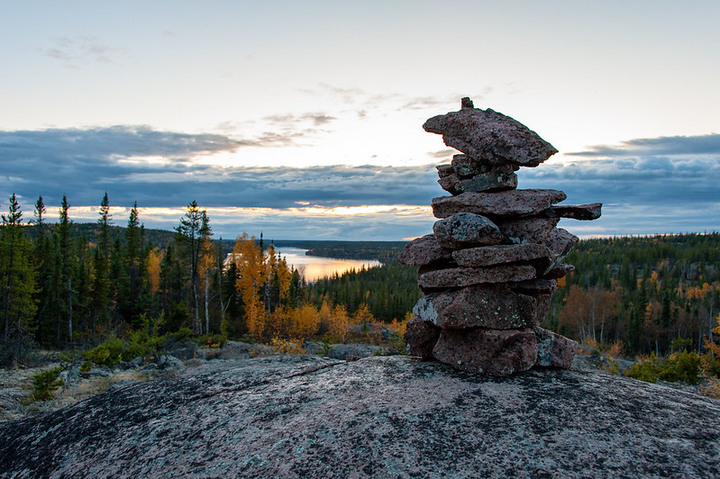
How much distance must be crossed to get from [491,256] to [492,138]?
A: 1.98m

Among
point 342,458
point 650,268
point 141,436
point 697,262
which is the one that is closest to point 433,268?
point 342,458

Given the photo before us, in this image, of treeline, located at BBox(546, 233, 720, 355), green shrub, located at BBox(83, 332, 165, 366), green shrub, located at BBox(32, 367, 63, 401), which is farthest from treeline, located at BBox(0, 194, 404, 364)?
treeline, located at BBox(546, 233, 720, 355)

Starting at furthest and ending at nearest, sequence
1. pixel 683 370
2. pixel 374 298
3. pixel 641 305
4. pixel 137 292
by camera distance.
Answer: pixel 374 298, pixel 641 305, pixel 137 292, pixel 683 370

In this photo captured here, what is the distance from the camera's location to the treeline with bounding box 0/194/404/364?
1236 inches

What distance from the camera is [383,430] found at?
449 cm

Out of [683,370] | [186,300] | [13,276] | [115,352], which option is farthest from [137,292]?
[683,370]

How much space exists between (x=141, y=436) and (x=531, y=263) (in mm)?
5564

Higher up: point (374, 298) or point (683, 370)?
point (683, 370)

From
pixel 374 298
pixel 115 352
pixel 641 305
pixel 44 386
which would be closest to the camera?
pixel 44 386

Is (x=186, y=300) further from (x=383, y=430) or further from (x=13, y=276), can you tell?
(x=383, y=430)

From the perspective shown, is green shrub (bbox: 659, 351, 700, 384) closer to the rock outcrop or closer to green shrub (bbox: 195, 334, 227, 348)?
the rock outcrop

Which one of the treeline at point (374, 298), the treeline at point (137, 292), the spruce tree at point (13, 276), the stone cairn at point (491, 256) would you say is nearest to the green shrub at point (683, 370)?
the stone cairn at point (491, 256)

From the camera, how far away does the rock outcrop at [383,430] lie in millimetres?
3914

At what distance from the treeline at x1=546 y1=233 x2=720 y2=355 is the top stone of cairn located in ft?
229
